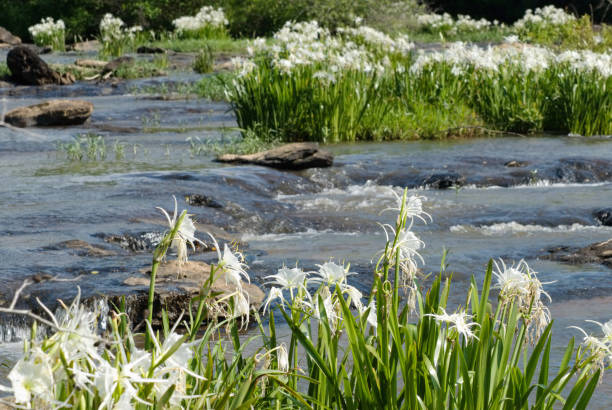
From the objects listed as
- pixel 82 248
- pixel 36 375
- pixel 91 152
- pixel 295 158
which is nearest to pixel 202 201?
pixel 295 158

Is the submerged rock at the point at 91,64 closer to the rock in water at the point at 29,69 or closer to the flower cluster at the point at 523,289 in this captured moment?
the rock in water at the point at 29,69

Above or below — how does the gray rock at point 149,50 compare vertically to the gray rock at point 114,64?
above

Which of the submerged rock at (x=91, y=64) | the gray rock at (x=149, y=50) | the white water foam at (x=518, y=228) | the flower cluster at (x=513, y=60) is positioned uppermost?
the gray rock at (x=149, y=50)

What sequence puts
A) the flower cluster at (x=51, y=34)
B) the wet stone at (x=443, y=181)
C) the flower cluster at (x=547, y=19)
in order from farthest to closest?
the flower cluster at (x=51, y=34) < the flower cluster at (x=547, y=19) < the wet stone at (x=443, y=181)

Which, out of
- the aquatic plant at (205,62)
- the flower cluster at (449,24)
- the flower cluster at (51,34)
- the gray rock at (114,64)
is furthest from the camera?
the flower cluster at (449,24)

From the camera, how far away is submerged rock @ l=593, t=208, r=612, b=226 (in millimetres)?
8023

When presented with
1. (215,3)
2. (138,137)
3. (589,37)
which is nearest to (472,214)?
(138,137)

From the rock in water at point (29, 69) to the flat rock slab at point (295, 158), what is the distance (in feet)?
38.9

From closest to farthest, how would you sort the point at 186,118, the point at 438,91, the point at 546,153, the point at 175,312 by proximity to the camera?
1. the point at 175,312
2. the point at 546,153
3. the point at 438,91
4. the point at 186,118

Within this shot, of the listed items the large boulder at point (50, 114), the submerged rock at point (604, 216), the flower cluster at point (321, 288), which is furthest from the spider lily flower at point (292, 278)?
the large boulder at point (50, 114)

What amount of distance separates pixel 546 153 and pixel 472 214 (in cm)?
367

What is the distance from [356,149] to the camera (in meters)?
11.8

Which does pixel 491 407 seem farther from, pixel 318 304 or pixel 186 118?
pixel 186 118

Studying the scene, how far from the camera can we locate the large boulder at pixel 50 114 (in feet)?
46.7
